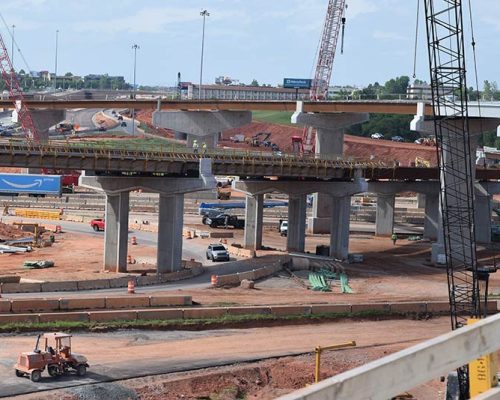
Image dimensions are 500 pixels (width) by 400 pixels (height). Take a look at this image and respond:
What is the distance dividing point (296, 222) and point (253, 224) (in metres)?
3.98

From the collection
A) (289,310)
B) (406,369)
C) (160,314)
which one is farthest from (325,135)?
(406,369)

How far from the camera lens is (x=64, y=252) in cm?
8519

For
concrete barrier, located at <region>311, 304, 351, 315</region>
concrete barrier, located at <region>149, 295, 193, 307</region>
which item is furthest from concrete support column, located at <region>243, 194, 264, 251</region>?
concrete barrier, located at <region>149, 295, 193, 307</region>

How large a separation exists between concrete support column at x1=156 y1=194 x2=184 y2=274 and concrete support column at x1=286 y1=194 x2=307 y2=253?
2084cm

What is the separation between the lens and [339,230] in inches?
3595

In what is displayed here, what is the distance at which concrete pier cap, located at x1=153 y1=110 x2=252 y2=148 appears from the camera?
13238 cm

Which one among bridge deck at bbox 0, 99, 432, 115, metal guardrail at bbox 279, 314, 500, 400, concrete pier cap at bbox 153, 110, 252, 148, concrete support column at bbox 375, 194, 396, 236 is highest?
bridge deck at bbox 0, 99, 432, 115

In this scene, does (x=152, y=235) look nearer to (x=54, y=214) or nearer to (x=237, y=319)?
(x=54, y=214)

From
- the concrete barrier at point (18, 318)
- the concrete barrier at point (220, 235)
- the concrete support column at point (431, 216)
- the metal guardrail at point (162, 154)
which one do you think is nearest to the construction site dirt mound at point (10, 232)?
the metal guardrail at point (162, 154)

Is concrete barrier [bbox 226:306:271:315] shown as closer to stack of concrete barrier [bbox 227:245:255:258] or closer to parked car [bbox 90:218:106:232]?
stack of concrete barrier [bbox 227:245:255:258]

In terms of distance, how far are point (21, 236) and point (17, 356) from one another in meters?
52.6

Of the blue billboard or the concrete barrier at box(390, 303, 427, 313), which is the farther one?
the blue billboard

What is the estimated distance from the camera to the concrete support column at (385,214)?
112 metres

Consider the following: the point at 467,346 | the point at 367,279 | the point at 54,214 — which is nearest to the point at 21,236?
the point at 54,214
